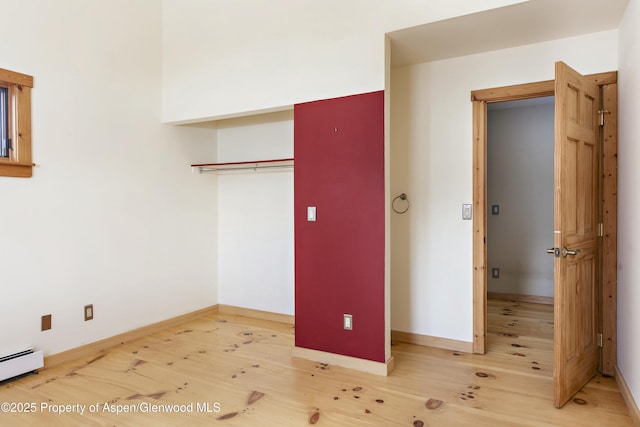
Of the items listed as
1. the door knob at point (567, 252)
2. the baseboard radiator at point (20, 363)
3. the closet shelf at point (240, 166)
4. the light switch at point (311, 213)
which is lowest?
the baseboard radiator at point (20, 363)

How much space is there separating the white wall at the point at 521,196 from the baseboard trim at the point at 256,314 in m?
3.00

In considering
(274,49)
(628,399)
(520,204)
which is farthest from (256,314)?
(520,204)

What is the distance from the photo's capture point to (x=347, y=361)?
3.01 m

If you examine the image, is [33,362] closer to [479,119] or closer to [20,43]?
[20,43]

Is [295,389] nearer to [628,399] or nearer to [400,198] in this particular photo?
[400,198]

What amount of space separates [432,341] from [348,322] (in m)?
0.93

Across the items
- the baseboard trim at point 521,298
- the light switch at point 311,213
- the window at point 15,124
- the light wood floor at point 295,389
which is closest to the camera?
the light wood floor at point 295,389

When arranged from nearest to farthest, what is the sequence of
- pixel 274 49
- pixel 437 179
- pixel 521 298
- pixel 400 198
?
pixel 274 49
pixel 437 179
pixel 400 198
pixel 521 298

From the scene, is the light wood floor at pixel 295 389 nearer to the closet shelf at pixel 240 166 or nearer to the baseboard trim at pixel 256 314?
the baseboard trim at pixel 256 314

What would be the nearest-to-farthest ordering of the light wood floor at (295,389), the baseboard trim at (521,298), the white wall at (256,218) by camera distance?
the light wood floor at (295,389), the white wall at (256,218), the baseboard trim at (521,298)

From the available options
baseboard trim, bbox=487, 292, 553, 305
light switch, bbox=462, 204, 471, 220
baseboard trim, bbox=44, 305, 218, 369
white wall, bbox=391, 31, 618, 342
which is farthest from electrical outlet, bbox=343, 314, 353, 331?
baseboard trim, bbox=487, 292, 553, 305

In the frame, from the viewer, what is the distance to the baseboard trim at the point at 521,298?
16.5ft

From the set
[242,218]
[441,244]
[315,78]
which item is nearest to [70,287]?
[242,218]

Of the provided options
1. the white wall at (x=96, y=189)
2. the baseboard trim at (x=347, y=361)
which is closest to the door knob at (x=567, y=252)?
the baseboard trim at (x=347, y=361)
